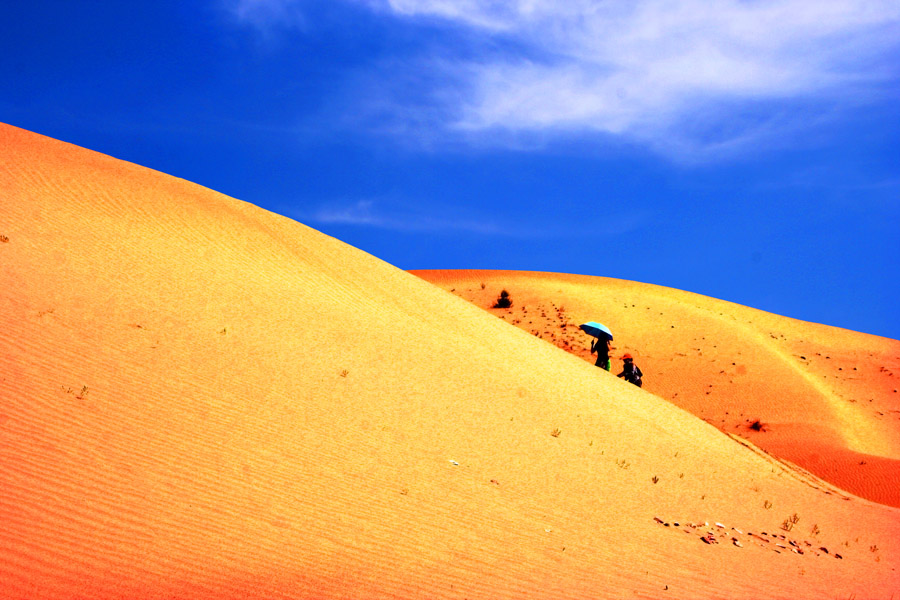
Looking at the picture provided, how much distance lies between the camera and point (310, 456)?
8.69 m

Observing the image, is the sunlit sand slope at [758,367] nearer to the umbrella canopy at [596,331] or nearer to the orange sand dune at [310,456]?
the umbrella canopy at [596,331]

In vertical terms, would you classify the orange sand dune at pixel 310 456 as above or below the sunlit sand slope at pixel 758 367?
below

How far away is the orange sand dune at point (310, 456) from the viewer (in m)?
6.20

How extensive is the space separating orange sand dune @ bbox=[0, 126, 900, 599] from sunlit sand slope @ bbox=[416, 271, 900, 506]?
667 cm

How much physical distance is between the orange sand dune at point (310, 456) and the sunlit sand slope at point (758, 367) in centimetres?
667

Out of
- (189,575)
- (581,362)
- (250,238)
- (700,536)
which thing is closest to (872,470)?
(581,362)

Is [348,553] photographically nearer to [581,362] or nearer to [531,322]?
[581,362]

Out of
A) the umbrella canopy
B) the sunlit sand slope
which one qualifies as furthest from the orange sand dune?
the sunlit sand slope

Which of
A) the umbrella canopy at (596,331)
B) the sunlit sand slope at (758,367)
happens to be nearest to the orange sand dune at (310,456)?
the umbrella canopy at (596,331)

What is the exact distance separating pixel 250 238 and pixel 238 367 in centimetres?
857

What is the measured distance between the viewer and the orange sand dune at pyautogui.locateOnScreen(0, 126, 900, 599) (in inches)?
244

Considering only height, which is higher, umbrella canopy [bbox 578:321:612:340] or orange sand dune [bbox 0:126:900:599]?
umbrella canopy [bbox 578:321:612:340]

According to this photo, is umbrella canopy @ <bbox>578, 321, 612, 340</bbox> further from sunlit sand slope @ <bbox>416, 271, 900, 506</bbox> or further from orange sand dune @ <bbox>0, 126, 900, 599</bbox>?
sunlit sand slope @ <bbox>416, 271, 900, 506</bbox>

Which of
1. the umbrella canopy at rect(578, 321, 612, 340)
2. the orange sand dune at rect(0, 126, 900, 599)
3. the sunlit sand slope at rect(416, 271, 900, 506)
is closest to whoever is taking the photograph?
the orange sand dune at rect(0, 126, 900, 599)
